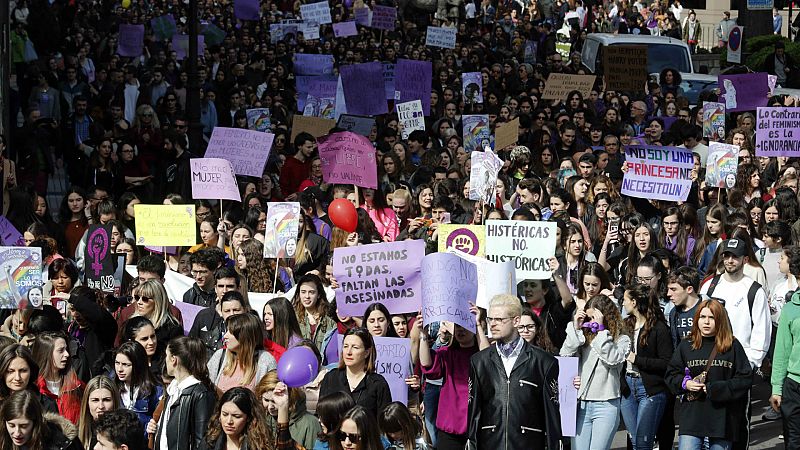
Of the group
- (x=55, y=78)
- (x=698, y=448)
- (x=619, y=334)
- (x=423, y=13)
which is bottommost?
(x=698, y=448)

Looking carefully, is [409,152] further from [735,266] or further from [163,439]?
[163,439]

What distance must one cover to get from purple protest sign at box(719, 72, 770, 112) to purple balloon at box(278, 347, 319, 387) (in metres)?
13.3

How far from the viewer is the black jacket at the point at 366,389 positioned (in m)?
8.70

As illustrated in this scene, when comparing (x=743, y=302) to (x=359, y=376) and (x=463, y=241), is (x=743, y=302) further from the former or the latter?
(x=359, y=376)

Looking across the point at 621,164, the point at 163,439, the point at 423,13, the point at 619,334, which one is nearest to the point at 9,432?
the point at 163,439

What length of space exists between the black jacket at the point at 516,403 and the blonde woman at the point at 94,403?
6.30 feet

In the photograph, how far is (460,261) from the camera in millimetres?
9633

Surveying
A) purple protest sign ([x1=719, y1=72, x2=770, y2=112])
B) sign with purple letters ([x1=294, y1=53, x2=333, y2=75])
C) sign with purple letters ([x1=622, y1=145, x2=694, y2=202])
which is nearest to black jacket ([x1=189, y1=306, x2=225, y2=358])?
sign with purple letters ([x1=622, y1=145, x2=694, y2=202])

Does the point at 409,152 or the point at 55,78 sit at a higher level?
the point at 55,78

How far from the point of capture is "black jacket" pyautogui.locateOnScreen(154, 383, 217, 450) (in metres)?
8.42

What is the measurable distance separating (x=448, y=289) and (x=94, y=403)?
220 centimetres

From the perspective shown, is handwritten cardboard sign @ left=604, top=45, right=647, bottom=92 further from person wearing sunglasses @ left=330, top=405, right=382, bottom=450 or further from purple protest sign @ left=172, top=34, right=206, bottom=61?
person wearing sunglasses @ left=330, top=405, right=382, bottom=450

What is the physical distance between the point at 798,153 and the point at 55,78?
9.94 metres

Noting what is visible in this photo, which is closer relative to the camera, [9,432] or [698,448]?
[9,432]
